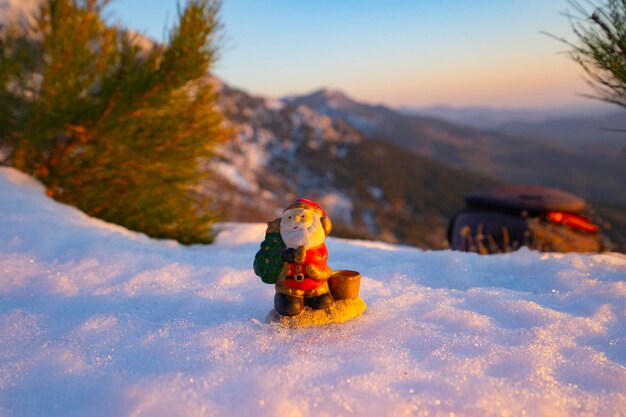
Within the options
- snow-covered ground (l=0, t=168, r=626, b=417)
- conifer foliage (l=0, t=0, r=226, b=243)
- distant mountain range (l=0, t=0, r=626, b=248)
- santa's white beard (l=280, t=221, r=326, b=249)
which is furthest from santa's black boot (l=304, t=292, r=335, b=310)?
distant mountain range (l=0, t=0, r=626, b=248)

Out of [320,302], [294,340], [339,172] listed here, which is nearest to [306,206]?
[320,302]

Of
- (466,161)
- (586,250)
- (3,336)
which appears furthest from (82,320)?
(466,161)

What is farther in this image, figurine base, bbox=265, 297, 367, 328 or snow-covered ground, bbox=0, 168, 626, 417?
figurine base, bbox=265, 297, 367, 328

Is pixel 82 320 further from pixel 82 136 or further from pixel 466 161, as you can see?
pixel 466 161

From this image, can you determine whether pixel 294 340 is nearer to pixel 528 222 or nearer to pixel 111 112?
pixel 111 112

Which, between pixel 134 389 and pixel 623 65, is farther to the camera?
pixel 623 65

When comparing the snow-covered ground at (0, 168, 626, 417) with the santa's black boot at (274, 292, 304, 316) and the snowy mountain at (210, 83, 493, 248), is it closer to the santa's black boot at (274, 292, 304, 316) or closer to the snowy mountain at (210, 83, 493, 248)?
the santa's black boot at (274, 292, 304, 316)
